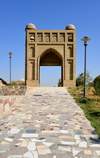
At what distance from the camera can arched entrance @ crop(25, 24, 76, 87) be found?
77.9 ft

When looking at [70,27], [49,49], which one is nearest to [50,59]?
[49,49]

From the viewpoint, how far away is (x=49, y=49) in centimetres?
2420

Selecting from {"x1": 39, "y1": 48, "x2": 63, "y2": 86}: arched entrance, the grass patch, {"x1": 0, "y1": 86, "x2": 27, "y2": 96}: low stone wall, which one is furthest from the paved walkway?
{"x1": 39, "y1": 48, "x2": 63, "y2": 86}: arched entrance

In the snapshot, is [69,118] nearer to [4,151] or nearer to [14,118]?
[14,118]

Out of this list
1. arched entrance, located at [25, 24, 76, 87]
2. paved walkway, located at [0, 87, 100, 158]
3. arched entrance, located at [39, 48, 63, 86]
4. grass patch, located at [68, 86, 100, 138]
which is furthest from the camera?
arched entrance, located at [39, 48, 63, 86]

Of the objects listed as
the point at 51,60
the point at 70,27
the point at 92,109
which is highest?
the point at 70,27

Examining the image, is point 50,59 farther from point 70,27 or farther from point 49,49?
point 70,27

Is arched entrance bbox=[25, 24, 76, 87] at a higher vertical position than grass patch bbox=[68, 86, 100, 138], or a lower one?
higher

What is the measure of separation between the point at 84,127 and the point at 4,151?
2.52 m

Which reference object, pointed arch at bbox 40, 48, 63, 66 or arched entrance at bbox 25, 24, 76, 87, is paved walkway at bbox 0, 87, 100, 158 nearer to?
arched entrance at bbox 25, 24, 76, 87

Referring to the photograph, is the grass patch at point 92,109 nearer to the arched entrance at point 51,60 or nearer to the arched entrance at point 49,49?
the arched entrance at point 49,49

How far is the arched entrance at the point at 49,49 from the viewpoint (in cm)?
2373

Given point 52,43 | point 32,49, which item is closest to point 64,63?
point 52,43

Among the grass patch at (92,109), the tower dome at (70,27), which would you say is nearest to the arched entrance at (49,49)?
the tower dome at (70,27)
